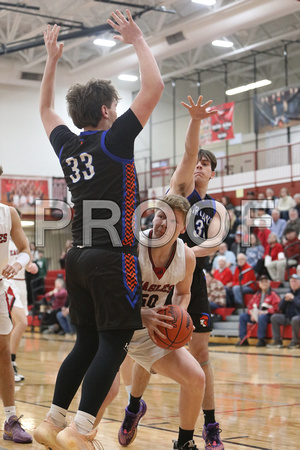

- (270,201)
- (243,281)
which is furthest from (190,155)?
(270,201)

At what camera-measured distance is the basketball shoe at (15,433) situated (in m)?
4.51

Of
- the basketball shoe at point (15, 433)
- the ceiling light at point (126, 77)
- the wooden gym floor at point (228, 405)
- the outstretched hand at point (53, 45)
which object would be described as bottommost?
the wooden gym floor at point (228, 405)

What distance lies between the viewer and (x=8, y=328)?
474 cm

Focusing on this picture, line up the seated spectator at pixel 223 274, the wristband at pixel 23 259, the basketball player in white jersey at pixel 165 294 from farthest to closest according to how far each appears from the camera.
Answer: the seated spectator at pixel 223 274 < the wristband at pixel 23 259 < the basketball player in white jersey at pixel 165 294

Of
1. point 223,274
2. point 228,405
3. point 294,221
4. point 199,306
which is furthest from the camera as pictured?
point 294,221

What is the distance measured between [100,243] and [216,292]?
42.3ft

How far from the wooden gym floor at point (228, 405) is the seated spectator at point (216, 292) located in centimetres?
451

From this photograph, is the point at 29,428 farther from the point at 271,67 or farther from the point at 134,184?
the point at 271,67

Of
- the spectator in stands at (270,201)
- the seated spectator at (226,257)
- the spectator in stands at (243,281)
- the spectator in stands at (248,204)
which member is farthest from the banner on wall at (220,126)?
the spectator in stands at (243,281)

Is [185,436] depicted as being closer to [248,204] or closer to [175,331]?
[175,331]

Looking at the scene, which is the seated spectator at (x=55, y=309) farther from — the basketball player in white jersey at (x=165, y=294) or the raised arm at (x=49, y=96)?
the raised arm at (x=49, y=96)

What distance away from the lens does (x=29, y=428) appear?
5.00 meters

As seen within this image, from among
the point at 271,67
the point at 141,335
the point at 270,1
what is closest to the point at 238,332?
the point at 270,1

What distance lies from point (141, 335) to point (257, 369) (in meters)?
5.97
